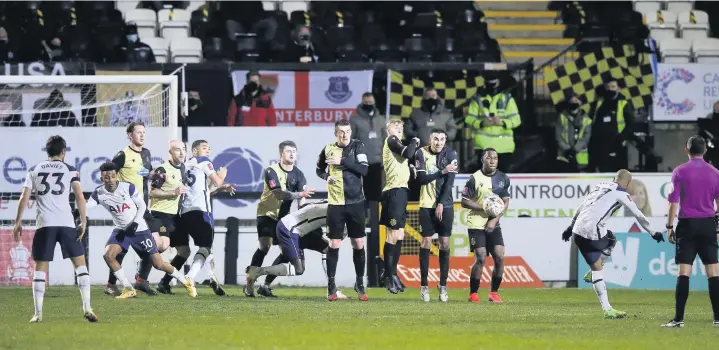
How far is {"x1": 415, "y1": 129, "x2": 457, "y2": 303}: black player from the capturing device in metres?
17.2

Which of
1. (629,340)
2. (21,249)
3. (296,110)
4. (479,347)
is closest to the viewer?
(479,347)

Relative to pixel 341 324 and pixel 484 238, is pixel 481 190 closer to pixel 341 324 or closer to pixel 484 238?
pixel 484 238

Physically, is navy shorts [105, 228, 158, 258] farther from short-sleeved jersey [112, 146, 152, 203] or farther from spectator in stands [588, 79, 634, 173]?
spectator in stands [588, 79, 634, 173]

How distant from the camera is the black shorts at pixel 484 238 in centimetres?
1741

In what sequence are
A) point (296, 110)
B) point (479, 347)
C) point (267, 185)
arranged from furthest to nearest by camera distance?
point (296, 110), point (267, 185), point (479, 347)

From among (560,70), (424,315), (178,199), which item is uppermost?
(560,70)

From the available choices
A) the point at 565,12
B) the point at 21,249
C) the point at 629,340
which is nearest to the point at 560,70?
the point at 565,12

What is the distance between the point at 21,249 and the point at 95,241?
46.5 inches

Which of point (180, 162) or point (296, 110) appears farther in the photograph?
point (296, 110)

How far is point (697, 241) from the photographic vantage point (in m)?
13.3

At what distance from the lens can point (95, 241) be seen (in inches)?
833

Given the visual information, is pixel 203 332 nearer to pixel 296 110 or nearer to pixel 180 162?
pixel 180 162

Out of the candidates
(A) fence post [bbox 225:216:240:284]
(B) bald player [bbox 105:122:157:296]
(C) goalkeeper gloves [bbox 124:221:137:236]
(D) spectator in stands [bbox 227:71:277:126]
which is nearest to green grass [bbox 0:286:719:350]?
(B) bald player [bbox 105:122:157:296]

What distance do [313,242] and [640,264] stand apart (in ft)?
21.5
